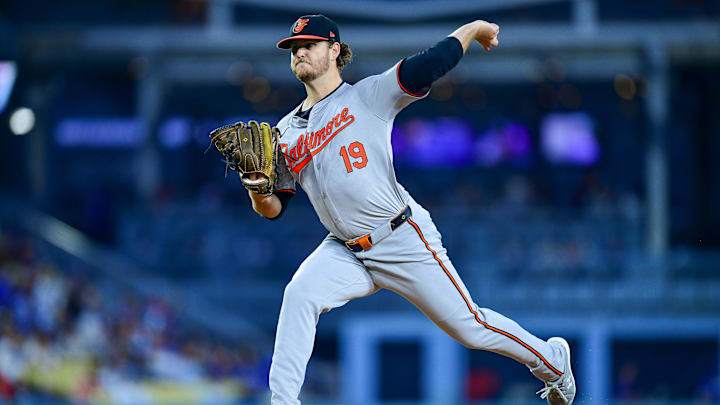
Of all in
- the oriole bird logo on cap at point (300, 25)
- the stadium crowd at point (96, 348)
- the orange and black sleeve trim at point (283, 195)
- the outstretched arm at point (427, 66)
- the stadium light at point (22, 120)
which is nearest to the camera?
the outstretched arm at point (427, 66)

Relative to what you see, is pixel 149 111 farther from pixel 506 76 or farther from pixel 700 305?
pixel 700 305

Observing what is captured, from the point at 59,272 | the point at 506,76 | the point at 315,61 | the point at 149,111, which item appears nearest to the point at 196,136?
the point at 149,111

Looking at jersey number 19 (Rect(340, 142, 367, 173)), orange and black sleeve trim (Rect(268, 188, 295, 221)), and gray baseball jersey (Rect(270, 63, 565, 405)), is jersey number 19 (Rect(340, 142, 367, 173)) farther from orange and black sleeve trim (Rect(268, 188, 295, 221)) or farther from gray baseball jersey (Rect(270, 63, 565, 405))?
orange and black sleeve trim (Rect(268, 188, 295, 221))

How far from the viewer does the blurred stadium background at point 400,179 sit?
12000 millimetres

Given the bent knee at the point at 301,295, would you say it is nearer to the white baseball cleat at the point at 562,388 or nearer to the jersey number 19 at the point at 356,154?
the jersey number 19 at the point at 356,154

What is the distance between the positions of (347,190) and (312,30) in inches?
24.9

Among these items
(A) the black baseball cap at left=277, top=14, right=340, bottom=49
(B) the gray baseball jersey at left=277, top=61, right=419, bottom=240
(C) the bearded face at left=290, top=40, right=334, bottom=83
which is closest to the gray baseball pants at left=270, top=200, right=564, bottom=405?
(B) the gray baseball jersey at left=277, top=61, right=419, bottom=240

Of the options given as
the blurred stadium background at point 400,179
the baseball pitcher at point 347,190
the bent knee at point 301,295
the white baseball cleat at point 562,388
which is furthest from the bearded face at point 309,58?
the blurred stadium background at point 400,179

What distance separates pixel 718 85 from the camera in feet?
62.4

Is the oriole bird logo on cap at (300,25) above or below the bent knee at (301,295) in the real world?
above

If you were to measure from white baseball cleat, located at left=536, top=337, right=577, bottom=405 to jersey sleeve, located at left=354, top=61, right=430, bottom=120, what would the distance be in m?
1.31

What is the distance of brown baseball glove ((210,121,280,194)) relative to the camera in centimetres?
362

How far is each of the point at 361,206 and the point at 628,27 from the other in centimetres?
1243

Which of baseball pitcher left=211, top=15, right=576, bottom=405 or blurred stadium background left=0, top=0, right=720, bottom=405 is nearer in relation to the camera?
baseball pitcher left=211, top=15, right=576, bottom=405
